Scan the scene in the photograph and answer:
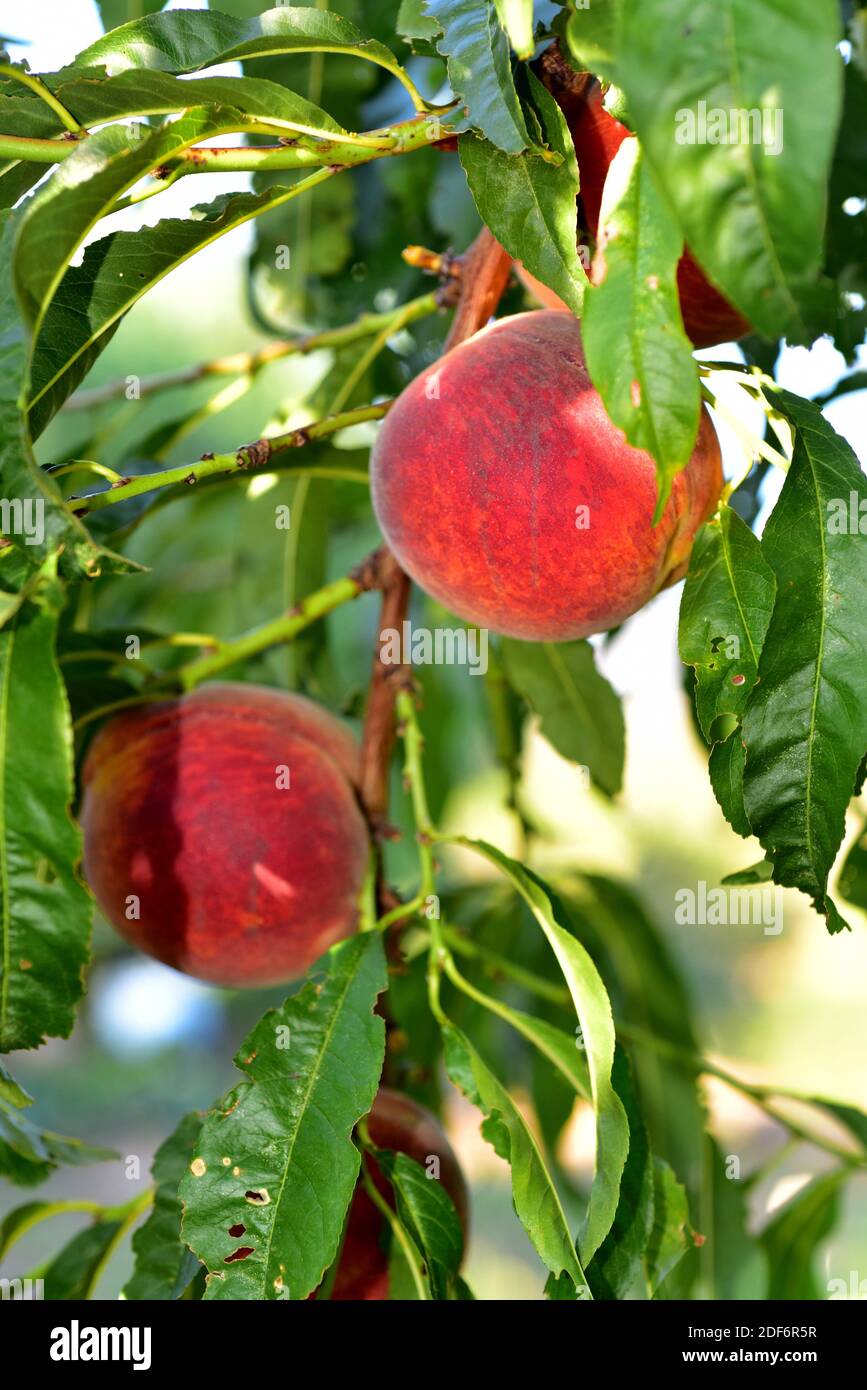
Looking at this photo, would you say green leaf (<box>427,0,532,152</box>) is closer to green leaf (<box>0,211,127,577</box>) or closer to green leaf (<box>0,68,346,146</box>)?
green leaf (<box>0,68,346,146</box>)

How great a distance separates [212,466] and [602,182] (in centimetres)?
31

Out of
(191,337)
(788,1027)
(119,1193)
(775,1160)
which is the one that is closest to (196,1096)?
(119,1193)

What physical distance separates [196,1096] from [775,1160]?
2.95 metres

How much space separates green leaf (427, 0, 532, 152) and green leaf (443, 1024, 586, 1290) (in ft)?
1.89

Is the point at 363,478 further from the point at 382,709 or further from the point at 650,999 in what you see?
the point at 650,999

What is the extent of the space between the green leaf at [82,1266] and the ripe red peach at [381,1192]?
0.24m

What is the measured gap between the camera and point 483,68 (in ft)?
2.21

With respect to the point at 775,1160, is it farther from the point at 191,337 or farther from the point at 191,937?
the point at 191,337

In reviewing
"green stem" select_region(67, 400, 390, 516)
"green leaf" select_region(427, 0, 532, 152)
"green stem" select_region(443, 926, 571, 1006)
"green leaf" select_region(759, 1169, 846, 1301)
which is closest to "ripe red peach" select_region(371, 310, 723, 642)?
"green stem" select_region(67, 400, 390, 516)

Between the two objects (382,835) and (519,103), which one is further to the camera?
(382,835)

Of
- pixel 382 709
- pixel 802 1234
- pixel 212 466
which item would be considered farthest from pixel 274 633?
pixel 802 1234

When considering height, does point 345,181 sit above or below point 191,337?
below

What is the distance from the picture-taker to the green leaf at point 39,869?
2.44ft

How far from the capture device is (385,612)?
109 centimetres
